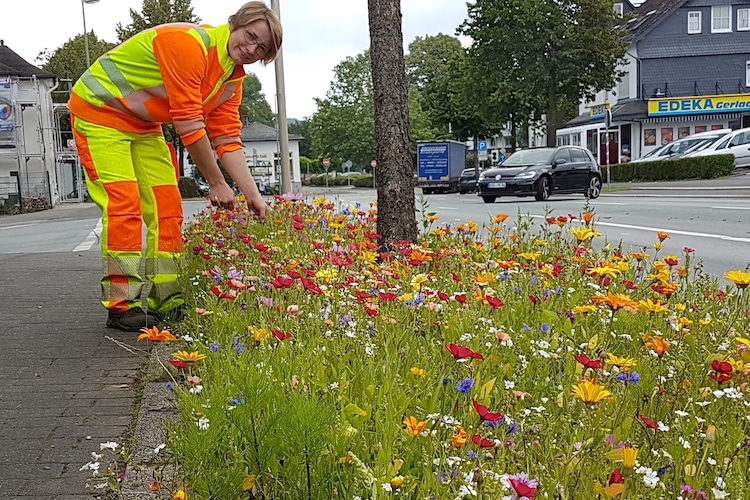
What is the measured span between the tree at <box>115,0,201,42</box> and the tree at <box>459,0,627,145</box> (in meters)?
20.3

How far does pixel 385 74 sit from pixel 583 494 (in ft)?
16.5

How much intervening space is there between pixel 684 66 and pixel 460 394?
6114 centimetres

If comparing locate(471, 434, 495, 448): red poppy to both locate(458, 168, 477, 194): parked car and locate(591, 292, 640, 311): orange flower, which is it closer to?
locate(591, 292, 640, 311): orange flower

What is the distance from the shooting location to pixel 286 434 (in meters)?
2.06

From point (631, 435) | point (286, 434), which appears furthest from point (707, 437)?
point (286, 434)

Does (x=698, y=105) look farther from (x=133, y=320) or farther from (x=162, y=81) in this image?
(x=133, y=320)

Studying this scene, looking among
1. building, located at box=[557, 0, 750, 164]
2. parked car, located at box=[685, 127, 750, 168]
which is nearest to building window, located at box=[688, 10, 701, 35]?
building, located at box=[557, 0, 750, 164]

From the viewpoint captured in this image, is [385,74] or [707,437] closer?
[707,437]

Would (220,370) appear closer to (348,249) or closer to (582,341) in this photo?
(582,341)

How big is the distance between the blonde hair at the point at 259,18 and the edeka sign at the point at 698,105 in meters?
56.0

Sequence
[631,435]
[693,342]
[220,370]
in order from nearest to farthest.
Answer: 1. [631,435]
2. [220,370]
3. [693,342]

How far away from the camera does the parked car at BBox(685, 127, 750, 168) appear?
37.1 metres

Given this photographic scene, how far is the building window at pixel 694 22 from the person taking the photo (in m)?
59.1

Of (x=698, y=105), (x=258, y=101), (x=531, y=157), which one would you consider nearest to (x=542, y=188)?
(x=531, y=157)
